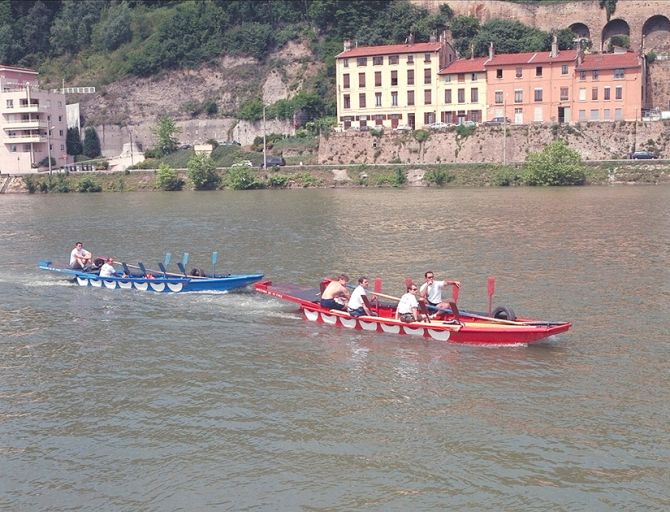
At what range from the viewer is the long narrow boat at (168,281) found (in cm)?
2747

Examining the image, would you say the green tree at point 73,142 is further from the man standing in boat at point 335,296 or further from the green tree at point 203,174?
the man standing in boat at point 335,296

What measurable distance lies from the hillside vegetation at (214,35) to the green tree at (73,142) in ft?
31.0

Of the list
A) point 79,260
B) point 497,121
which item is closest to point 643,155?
point 497,121

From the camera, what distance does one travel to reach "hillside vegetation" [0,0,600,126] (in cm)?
9381

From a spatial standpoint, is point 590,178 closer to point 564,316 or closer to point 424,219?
point 424,219

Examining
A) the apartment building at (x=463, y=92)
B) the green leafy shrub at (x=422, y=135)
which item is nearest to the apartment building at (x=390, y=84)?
the apartment building at (x=463, y=92)

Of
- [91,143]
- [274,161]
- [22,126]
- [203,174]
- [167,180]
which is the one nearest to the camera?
[203,174]

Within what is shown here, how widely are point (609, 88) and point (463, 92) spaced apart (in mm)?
15003

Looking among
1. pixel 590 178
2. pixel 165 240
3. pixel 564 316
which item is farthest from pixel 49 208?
pixel 564 316

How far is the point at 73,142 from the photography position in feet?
335

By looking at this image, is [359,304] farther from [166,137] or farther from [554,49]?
[166,137]

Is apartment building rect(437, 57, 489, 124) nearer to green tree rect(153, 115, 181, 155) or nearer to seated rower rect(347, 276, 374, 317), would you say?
green tree rect(153, 115, 181, 155)

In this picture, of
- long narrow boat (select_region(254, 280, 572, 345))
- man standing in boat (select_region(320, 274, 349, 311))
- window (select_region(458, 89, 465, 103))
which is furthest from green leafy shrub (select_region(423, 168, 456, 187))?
man standing in boat (select_region(320, 274, 349, 311))

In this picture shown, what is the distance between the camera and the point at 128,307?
86.8 ft
